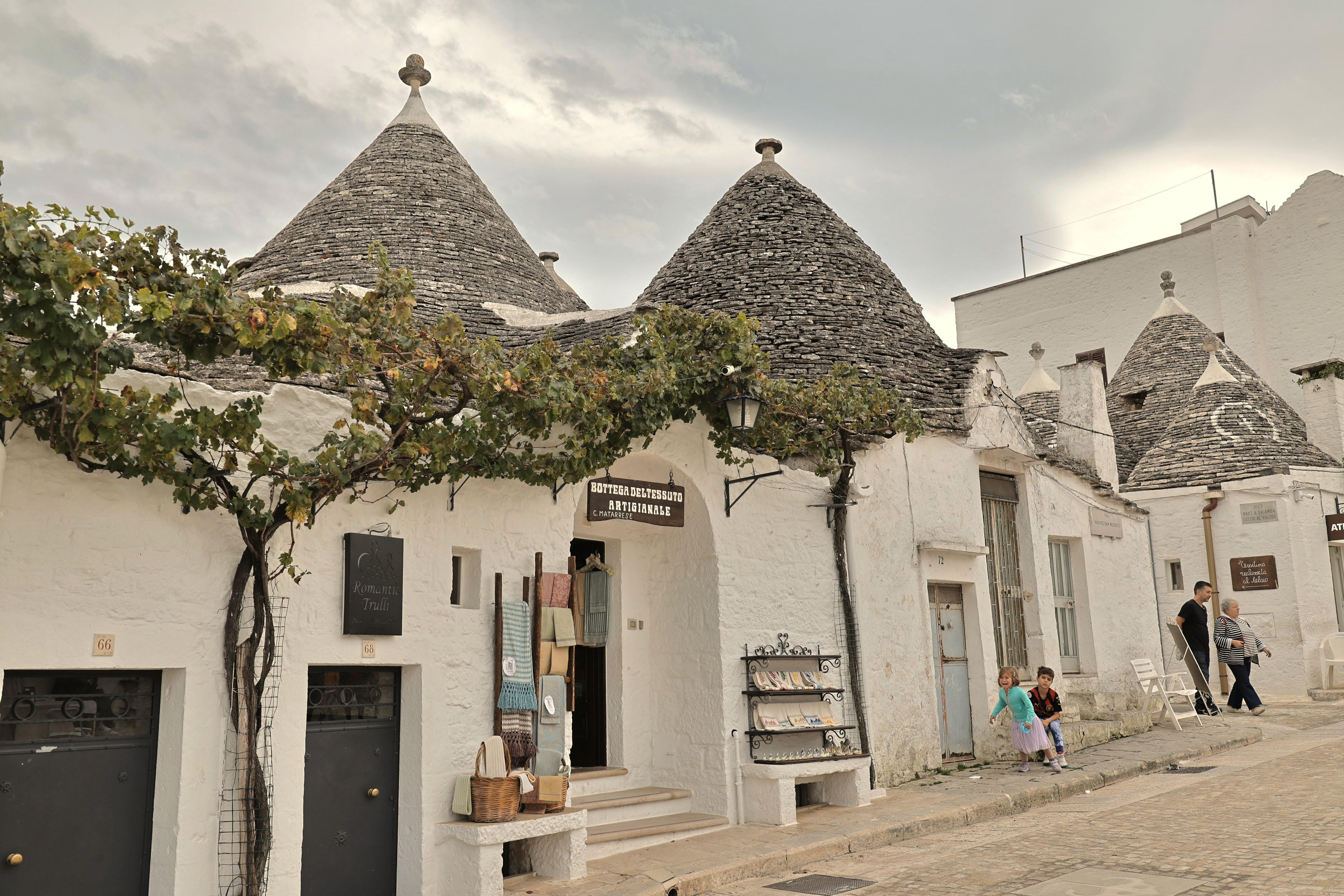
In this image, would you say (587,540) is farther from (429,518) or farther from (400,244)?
(400,244)

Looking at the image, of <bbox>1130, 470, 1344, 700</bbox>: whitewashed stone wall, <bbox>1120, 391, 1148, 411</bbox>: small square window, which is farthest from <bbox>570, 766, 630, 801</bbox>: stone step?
<bbox>1120, 391, 1148, 411</bbox>: small square window

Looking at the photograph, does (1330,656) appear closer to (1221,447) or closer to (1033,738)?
(1221,447)

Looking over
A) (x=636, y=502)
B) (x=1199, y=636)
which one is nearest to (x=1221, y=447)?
(x=1199, y=636)

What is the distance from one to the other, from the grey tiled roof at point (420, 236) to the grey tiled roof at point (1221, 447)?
11.2 meters

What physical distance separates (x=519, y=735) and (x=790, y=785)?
2.74m

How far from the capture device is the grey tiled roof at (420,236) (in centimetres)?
1141

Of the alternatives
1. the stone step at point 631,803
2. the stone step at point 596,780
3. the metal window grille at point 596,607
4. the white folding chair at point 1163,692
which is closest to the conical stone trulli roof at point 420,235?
the metal window grille at point 596,607

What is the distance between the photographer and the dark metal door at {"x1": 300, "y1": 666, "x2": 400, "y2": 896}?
6.66 meters

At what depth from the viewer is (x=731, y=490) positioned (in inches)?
382

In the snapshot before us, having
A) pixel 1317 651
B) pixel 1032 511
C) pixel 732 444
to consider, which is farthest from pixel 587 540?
pixel 1317 651

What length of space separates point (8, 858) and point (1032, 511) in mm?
11245

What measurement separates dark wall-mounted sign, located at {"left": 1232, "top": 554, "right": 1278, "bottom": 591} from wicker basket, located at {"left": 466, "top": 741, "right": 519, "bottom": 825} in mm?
14518

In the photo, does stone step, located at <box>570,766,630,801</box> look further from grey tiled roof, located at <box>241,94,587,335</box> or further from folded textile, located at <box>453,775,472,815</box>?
grey tiled roof, located at <box>241,94,587,335</box>

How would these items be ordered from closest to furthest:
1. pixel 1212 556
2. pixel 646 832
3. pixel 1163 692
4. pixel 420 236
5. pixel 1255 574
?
pixel 646 832 → pixel 420 236 → pixel 1163 692 → pixel 1255 574 → pixel 1212 556
